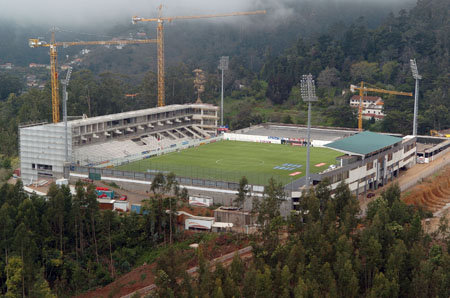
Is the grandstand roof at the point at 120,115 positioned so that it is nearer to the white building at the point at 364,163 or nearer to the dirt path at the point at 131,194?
the dirt path at the point at 131,194

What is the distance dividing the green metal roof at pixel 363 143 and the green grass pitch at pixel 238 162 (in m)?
3.94

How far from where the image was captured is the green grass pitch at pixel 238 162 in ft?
179

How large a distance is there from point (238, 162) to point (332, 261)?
2610 centimetres

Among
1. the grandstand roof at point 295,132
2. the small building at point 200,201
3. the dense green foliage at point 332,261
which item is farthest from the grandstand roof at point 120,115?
the dense green foliage at point 332,261

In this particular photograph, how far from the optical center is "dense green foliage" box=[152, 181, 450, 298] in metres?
32.2

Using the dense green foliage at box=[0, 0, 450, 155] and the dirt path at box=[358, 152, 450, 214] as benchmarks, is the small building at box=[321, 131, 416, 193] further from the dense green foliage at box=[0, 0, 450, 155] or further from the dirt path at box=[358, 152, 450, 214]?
the dense green foliage at box=[0, 0, 450, 155]

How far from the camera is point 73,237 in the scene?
4166 centimetres

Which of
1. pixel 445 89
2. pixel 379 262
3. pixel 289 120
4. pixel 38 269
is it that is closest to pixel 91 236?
pixel 38 269

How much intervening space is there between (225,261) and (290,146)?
32814 millimetres

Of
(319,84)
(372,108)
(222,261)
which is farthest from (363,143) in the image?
(319,84)

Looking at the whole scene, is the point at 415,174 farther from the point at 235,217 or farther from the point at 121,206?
the point at 121,206

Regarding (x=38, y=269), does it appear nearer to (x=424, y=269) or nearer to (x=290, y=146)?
(x=424, y=269)

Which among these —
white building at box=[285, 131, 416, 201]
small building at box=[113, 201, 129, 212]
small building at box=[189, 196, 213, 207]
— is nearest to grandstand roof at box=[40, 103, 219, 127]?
small building at box=[113, 201, 129, 212]

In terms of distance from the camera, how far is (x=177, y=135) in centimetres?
7306
